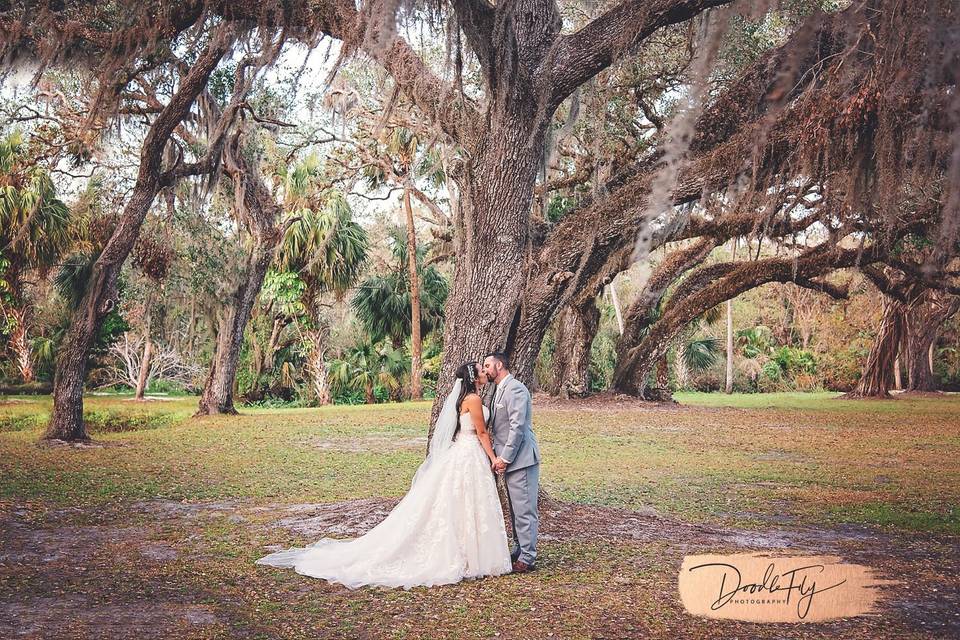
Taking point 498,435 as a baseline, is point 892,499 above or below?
below

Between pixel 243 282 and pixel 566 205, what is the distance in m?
7.69

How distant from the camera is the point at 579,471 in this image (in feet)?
37.8

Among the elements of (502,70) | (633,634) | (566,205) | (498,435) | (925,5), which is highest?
(566,205)

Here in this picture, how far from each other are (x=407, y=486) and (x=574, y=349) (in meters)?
13.8

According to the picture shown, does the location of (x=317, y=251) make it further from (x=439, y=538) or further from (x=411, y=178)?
(x=439, y=538)

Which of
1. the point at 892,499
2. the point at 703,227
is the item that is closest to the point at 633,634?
the point at 892,499

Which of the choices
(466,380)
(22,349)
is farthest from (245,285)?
(466,380)

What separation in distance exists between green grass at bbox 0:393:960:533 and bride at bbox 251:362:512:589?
10.3ft

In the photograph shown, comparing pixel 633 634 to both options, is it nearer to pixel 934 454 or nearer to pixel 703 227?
pixel 934 454

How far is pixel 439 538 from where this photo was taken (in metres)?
6.03

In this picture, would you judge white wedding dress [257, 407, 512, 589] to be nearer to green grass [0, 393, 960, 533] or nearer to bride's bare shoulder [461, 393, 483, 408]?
bride's bare shoulder [461, 393, 483, 408]

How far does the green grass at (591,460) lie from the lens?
372 inches

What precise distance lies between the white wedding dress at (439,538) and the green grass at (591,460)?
10.3 ft

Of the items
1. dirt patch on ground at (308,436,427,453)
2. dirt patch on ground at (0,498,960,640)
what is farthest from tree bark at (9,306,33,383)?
dirt patch on ground at (0,498,960,640)
